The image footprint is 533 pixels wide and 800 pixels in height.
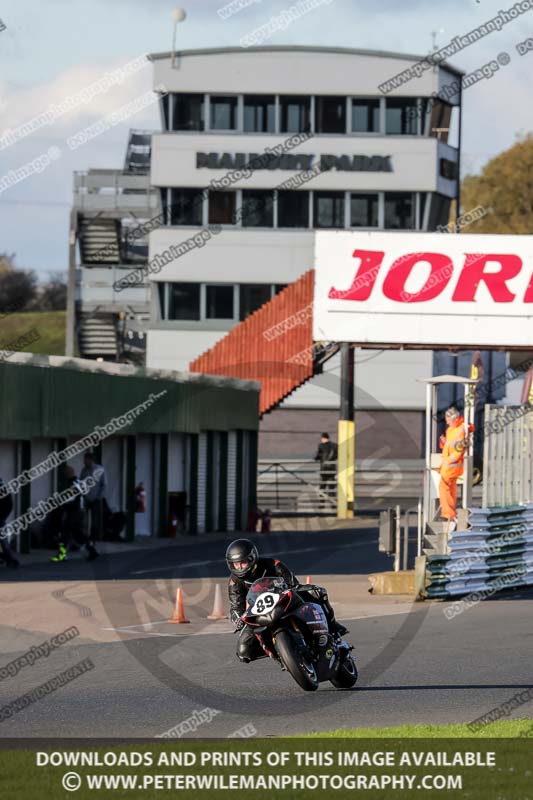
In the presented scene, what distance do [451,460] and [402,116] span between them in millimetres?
41042

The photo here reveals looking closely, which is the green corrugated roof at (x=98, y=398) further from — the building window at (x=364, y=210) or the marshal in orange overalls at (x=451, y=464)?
the building window at (x=364, y=210)

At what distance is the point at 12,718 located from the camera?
11.3 meters

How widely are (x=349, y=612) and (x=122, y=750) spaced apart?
9.99 metres

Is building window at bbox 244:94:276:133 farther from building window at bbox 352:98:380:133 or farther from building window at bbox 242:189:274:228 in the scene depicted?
building window at bbox 352:98:380:133

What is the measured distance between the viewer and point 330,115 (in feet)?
203

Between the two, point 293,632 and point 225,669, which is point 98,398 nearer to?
point 225,669

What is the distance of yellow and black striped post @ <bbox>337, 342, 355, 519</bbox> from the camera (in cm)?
4138

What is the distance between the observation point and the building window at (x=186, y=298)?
61906 mm

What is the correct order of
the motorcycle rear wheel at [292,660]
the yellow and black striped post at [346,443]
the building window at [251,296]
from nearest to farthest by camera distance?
the motorcycle rear wheel at [292,660] → the yellow and black striped post at [346,443] → the building window at [251,296]

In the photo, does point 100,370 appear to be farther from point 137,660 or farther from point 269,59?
point 269,59

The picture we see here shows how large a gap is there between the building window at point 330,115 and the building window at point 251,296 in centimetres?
678

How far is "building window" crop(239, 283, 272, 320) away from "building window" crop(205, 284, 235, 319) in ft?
1.43

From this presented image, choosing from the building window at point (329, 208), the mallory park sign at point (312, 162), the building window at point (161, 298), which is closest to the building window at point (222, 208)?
the mallory park sign at point (312, 162)

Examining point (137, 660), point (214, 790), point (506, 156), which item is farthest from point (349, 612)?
point (506, 156)
